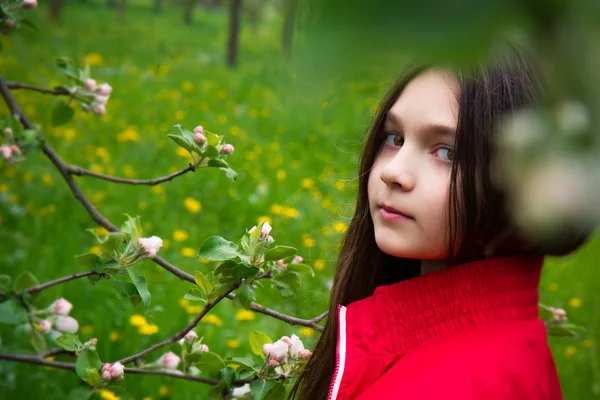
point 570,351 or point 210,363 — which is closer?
point 210,363

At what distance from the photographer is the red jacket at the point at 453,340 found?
0.92 metres

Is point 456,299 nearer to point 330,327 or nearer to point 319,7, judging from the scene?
point 330,327

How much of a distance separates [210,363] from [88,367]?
0.64 ft

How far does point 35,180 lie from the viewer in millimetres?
3305

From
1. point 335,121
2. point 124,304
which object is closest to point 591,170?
point 124,304

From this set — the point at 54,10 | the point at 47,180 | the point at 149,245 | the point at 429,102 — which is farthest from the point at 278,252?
→ the point at 54,10

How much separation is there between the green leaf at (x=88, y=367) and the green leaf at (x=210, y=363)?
16 cm

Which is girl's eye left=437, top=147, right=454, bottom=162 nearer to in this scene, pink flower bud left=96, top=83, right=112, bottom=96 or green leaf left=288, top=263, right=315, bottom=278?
green leaf left=288, top=263, right=315, bottom=278

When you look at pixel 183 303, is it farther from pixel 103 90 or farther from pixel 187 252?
pixel 103 90

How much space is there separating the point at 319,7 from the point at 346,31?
0.01m

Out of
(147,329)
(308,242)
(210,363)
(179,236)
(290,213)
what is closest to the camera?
(210,363)

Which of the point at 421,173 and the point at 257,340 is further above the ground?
the point at 421,173

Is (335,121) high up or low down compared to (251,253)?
down

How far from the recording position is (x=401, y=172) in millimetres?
957
